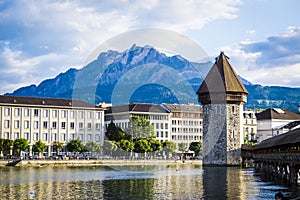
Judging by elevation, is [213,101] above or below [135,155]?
above

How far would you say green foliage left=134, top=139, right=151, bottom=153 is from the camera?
8281cm

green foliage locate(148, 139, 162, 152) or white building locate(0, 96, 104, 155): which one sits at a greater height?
white building locate(0, 96, 104, 155)

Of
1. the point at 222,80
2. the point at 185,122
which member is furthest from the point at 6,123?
the point at 185,122

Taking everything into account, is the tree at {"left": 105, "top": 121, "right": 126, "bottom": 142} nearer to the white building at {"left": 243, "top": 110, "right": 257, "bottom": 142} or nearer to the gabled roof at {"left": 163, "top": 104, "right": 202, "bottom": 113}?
the gabled roof at {"left": 163, "top": 104, "right": 202, "bottom": 113}

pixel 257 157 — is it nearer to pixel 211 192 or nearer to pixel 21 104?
pixel 211 192

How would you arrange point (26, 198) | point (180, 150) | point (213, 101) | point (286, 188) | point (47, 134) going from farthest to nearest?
point (180, 150) → point (47, 134) → point (213, 101) → point (286, 188) → point (26, 198)

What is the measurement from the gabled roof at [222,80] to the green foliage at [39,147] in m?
28.3

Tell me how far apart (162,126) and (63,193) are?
3096 inches

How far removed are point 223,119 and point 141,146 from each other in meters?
20.0

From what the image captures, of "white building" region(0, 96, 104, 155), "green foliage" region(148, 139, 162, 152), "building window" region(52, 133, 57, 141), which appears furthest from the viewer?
"building window" region(52, 133, 57, 141)

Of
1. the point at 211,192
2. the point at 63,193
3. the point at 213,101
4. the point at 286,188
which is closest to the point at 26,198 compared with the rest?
the point at 63,193

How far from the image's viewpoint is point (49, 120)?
301ft

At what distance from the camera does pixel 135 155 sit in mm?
86500

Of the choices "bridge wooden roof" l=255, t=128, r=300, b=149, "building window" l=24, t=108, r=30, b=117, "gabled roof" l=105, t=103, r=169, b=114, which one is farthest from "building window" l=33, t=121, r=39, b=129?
"bridge wooden roof" l=255, t=128, r=300, b=149
